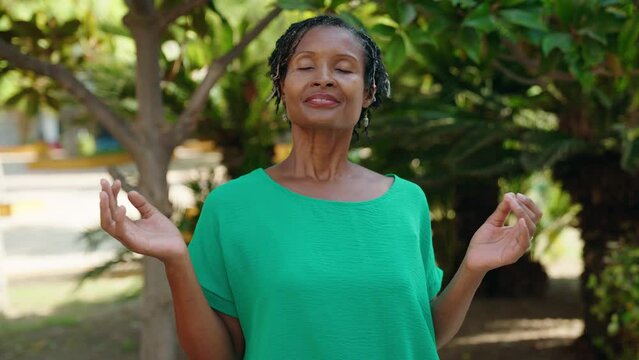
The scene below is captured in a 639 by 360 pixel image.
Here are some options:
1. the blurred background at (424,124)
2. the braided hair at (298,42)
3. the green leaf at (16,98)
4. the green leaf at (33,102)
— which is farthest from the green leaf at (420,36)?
the green leaf at (33,102)

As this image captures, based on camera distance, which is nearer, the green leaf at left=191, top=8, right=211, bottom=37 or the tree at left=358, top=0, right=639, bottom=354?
the green leaf at left=191, top=8, right=211, bottom=37

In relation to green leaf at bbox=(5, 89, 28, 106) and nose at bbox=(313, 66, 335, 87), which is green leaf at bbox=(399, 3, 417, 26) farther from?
green leaf at bbox=(5, 89, 28, 106)

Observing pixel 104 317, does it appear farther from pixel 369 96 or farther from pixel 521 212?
pixel 521 212

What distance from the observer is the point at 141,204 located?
5.70 ft

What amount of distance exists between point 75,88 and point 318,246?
105 inches

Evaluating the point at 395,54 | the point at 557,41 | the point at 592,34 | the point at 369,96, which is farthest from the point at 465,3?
the point at 369,96

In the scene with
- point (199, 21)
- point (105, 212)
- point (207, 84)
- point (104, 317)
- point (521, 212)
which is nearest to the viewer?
point (105, 212)

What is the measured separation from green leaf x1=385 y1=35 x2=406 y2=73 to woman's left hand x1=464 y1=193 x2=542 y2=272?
4.92 ft

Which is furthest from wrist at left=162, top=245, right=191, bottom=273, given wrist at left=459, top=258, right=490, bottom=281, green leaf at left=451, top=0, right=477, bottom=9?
green leaf at left=451, top=0, right=477, bottom=9

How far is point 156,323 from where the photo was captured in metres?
4.35

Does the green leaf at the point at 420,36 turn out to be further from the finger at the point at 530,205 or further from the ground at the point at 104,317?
the ground at the point at 104,317

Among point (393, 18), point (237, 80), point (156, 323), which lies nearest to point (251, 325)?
point (393, 18)

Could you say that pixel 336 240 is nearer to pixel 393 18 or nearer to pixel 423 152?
pixel 393 18

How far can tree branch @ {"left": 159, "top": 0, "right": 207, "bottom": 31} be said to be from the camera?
13.3 feet
